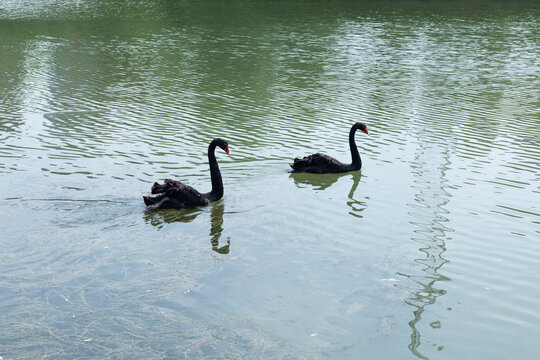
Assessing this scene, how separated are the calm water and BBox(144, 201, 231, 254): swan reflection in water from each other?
41mm

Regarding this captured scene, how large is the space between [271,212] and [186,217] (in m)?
1.19

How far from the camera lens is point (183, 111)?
16625mm

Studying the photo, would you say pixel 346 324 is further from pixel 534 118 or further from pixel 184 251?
pixel 534 118

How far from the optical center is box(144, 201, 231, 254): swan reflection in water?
9688mm

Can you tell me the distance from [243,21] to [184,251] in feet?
90.4

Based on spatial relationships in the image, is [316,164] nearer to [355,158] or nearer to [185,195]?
[355,158]

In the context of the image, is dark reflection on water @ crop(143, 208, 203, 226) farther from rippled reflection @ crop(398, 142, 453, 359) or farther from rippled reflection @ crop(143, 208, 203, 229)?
rippled reflection @ crop(398, 142, 453, 359)

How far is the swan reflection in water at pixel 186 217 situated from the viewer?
31.8 feet

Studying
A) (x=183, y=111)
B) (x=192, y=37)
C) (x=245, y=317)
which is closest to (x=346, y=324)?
(x=245, y=317)

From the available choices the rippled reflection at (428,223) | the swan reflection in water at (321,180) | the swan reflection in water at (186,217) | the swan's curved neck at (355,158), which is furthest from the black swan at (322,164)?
the swan reflection in water at (186,217)

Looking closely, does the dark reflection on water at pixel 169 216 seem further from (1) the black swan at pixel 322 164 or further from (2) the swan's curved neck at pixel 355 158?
(2) the swan's curved neck at pixel 355 158

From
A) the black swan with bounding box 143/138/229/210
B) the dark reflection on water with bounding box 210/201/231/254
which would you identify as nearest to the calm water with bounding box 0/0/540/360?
the dark reflection on water with bounding box 210/201/231/254

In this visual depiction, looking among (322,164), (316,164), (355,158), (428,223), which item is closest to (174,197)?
(316,164)

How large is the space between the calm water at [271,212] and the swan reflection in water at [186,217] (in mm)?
→ 41
